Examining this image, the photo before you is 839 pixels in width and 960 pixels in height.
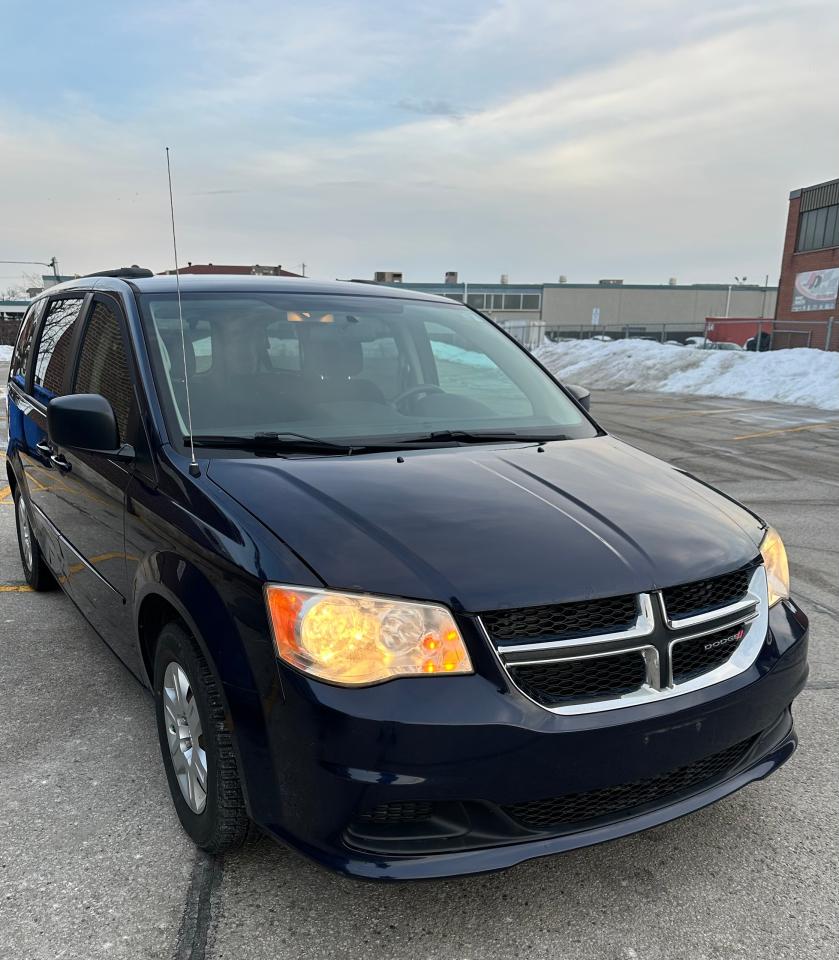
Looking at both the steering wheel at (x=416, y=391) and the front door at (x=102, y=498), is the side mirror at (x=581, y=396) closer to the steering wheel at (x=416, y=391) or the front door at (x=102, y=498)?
the steering wheel at (x=416, y=391)

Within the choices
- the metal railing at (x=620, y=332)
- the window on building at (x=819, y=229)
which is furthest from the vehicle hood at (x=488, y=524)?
the window on building at (x=819, y=229)

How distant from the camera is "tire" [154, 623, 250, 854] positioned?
7.27ft

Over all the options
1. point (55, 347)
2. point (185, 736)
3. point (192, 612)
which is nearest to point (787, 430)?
point (55, 347)

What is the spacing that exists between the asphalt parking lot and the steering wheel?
1.67m

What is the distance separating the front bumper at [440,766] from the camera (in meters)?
1.89

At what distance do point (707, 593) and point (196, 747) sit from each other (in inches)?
61.0

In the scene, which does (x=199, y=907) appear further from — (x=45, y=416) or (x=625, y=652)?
(x=45, y=416)

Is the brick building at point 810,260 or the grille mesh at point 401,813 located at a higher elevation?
the brick building at point 810,260

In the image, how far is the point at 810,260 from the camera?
37.0m

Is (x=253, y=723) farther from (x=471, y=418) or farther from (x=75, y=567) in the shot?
(x=75, y=567)

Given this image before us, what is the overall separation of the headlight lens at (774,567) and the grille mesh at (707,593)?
0.19 m

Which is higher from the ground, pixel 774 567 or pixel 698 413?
pixel 774 567

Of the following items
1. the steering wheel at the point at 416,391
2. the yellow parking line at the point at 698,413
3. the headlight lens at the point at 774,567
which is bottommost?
the yellow parking line at the point at 698,413

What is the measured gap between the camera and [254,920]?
2203mm
